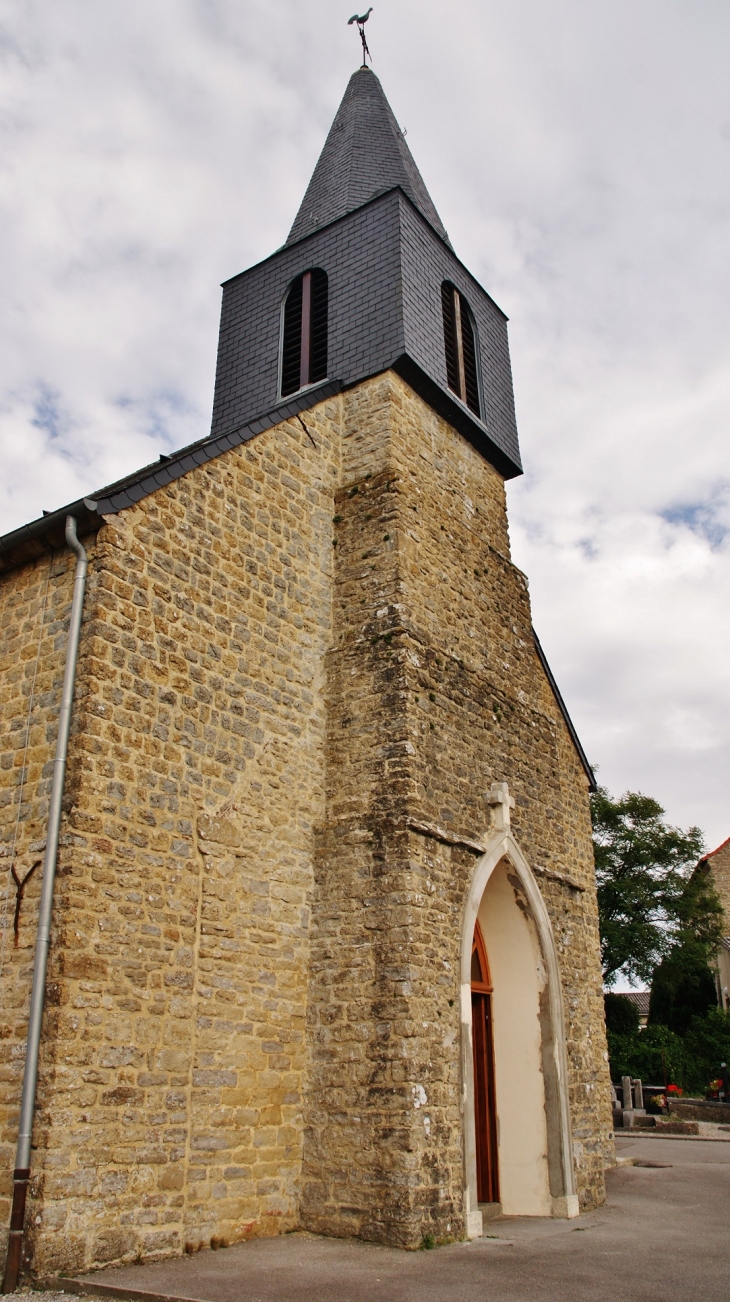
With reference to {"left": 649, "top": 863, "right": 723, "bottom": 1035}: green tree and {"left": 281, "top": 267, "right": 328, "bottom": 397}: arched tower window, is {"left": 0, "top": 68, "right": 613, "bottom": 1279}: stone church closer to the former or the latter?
{"left": 281, "top": 267, "right": 328, "bottom": 397}: arched tower window

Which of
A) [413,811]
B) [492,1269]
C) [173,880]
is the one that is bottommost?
[492,1269]

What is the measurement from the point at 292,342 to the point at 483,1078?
31.6ft

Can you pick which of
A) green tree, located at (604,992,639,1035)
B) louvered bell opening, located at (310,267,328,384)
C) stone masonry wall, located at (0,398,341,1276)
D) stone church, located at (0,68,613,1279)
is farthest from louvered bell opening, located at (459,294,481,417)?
green tree, located at (604,992,639,1035)

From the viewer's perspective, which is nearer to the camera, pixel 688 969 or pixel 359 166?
pixel 359 166

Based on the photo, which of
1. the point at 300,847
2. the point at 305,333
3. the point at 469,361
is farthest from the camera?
the point at 469,361

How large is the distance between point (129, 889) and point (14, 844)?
36.1 inches

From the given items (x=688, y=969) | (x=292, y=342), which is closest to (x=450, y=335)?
(x=292, y=342)

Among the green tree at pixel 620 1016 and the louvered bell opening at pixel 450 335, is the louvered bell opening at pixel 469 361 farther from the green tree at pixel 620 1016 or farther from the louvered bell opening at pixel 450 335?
the green tree at pixel 620 1016

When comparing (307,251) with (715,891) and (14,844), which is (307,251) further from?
(715,891)

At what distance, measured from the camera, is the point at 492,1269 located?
6527 mm

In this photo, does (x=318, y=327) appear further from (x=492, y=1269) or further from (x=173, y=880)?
(x=492, y=1269)

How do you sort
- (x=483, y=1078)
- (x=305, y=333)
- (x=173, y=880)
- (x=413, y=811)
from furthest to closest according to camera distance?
1. (x=305, y=333)
2. (x=483, y=1078)
3. (x=413, y=811)
4. (x=173, y=880)

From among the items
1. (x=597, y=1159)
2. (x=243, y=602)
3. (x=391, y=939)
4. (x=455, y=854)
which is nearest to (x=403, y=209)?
(x=243, y=602)

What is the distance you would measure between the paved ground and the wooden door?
563 mm
